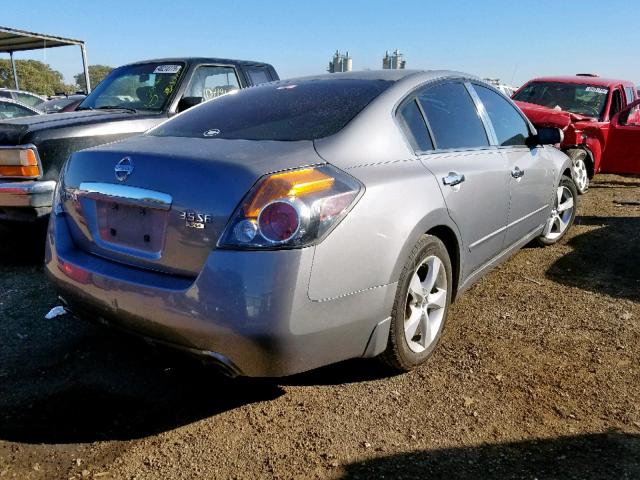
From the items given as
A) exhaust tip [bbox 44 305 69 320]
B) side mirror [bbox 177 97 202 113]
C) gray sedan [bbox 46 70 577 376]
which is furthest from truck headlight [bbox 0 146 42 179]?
gray sedan [bbox 46 70 577 376]

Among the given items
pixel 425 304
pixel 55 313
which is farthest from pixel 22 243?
pixel 425 304

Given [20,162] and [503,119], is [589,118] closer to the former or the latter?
[503,119]

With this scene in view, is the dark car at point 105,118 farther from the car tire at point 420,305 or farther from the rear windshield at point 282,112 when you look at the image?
the car tire at point 420,305

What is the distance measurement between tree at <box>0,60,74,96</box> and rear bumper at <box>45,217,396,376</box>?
3744 cm

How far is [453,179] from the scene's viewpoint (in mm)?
2891

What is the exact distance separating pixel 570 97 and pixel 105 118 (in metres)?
6.95

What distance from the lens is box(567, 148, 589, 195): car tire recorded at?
7.28 m

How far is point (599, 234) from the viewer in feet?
18.1

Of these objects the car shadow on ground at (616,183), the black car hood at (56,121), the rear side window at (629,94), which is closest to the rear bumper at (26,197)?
→ the black car hood at (56,121)

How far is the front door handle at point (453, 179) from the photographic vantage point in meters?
2.82

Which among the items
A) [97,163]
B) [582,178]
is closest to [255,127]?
[97,163]

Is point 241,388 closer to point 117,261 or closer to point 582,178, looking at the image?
point 117,261

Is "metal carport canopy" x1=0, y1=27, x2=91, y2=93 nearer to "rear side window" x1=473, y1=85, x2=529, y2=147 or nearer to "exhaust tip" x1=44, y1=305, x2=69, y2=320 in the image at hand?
"exhaust tip" x1=44, y1=305, x2=69, y2=320

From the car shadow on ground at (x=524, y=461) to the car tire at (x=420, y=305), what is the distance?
53 centimetres
